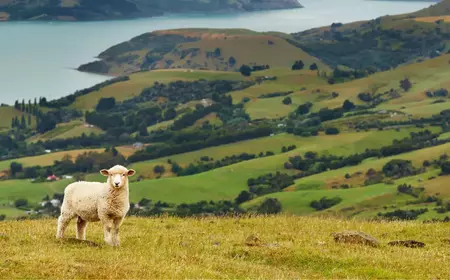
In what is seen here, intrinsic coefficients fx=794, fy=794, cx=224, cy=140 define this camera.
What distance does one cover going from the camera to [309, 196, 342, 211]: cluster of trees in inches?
5167

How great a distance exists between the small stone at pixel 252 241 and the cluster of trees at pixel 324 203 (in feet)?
359

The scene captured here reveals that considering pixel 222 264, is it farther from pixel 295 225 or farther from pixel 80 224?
pixel 295 225

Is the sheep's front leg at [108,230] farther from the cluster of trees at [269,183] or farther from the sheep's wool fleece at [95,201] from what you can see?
the cluster of trees at [269,183]

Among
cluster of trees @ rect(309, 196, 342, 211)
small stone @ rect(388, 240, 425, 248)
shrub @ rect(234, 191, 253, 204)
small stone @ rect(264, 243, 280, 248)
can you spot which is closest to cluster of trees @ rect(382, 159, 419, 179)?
cluster of trees @ rect(309, 196, 342, 211)

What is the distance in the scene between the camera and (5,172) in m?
181

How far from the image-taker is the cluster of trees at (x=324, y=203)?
5167 inches

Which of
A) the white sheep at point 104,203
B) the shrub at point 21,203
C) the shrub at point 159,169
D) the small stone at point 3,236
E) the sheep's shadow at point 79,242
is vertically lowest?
the shrub at point 159,169

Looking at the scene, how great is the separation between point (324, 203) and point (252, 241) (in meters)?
114

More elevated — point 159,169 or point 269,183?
point 269,183

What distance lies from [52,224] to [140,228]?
10.2ft

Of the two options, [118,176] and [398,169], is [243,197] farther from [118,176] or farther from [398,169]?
[118,176]

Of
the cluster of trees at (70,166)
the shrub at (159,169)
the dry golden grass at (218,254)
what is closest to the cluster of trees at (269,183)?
the shrub at (159,169)

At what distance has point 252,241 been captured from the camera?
2102 centimetres

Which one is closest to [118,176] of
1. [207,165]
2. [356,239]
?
[356,239]
